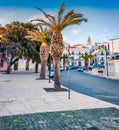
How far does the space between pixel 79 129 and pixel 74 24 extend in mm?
11568

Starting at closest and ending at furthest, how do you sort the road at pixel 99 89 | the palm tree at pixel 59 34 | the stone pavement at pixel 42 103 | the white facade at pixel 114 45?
the stone pavement at pixel 42 103 → the road at pixel 99 89 → the palm tree at pixel 59 34 → the white facade at pixel 114 45

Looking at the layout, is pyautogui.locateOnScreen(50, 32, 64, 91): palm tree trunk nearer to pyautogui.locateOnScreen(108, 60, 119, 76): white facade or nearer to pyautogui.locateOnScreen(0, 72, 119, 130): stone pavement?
pyautogui.locateOnScreen(0, 72, 119, 130): stone pavement

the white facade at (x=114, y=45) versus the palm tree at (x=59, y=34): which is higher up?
the white facade at (x=114, y=45)

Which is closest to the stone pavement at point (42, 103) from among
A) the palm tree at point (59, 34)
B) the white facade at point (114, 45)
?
the palm tree at point (59, 34)

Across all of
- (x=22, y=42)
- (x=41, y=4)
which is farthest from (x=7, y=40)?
(x=41, y=4)

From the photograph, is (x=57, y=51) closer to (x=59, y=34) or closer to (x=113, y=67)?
(x=59, y=34)

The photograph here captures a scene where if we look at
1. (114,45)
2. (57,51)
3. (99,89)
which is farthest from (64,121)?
(114,45)

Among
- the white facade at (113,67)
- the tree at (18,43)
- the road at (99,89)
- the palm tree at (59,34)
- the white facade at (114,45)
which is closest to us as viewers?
the road at (99,89)

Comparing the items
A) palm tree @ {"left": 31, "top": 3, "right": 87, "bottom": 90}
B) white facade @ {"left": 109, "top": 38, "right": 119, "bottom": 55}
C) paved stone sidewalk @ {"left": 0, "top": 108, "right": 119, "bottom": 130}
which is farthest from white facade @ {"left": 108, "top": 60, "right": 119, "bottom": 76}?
paved stone sidewalk @ {"left": 0, "top": 108, "right": 119, "bottom": 130}

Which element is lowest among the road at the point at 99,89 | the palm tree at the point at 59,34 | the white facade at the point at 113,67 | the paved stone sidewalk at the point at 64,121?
the road at the point at 99,89

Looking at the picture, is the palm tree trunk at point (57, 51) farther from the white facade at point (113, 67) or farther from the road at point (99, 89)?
the white facade at point (113, 67)

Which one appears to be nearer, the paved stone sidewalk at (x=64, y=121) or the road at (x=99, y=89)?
the paved stone sidewalk at (x=64, y=121)

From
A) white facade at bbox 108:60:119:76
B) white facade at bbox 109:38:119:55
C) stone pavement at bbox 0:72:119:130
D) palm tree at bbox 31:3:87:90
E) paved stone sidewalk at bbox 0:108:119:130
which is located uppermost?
white facade at bbox 109:38:119:55

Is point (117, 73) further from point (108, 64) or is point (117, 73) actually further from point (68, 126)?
point (68, 126)
